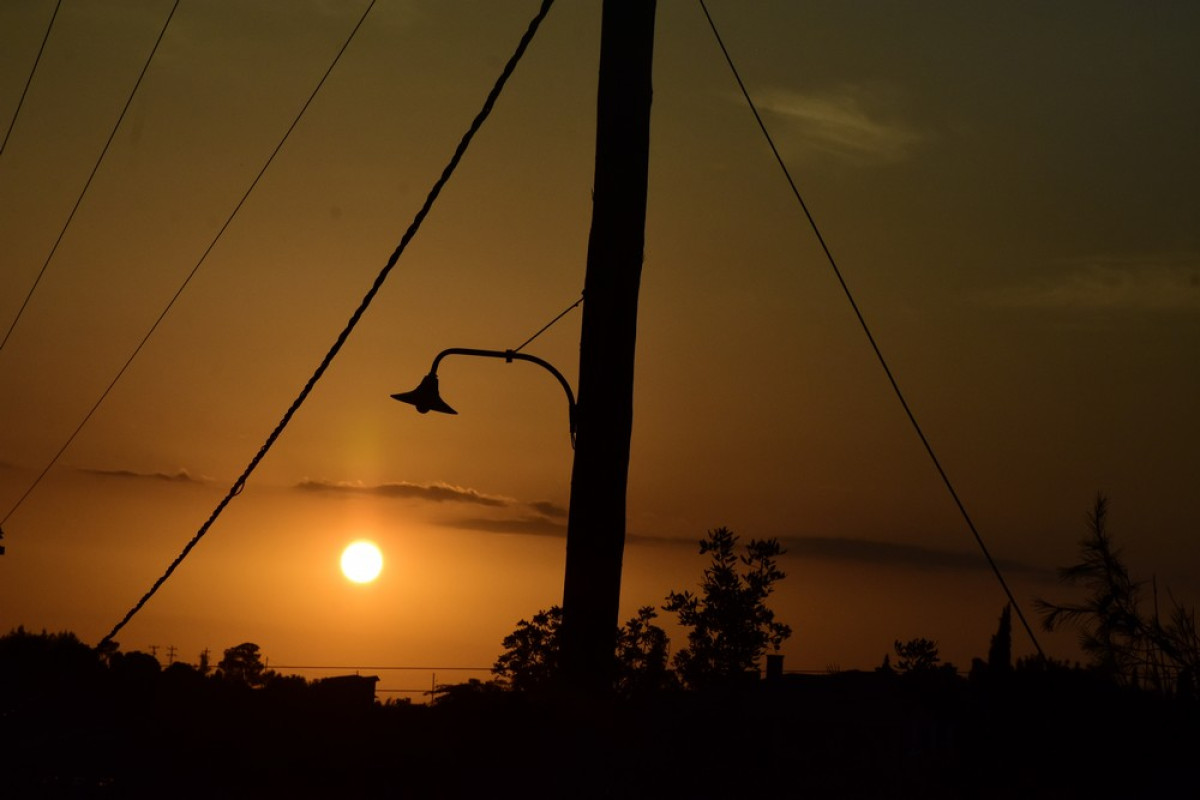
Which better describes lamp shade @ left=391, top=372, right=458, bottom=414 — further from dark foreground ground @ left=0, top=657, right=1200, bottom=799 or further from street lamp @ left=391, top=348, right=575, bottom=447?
dark foreground ground @ left=0, top=657, right=1200, bottom=799

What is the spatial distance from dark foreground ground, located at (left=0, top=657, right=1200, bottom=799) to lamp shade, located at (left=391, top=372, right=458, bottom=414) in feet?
10.3

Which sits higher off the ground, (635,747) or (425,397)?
(425,397)

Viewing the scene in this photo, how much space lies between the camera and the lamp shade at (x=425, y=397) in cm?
1259

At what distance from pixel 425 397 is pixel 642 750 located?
4.93 m

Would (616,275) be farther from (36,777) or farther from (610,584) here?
(36,777)

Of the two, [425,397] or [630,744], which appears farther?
[425,397]

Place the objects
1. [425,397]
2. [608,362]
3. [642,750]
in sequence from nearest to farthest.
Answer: [642,750]
[608,362]
[425,397]

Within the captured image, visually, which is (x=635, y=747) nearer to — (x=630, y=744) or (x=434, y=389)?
(x=630, y=744)

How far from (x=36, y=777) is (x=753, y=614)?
18360 millimetres

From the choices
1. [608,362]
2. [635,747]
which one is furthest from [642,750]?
[608,362]

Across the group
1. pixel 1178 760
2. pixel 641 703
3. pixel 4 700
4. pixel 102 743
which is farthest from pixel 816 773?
pixel 4 700

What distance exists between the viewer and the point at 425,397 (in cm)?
1262

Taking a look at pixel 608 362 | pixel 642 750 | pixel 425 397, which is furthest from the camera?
pixel 425 397

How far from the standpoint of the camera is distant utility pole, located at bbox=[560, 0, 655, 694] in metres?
9.37
